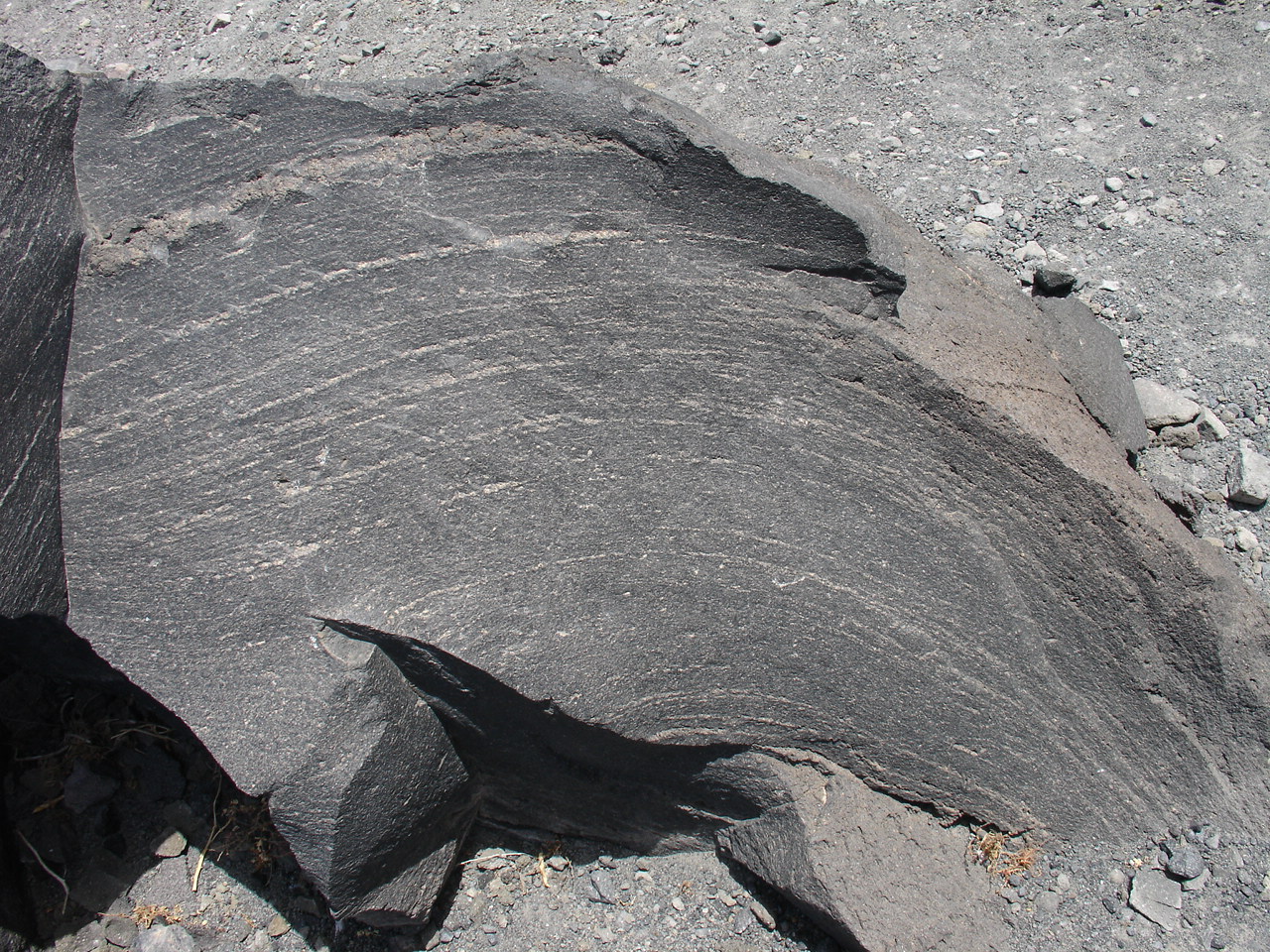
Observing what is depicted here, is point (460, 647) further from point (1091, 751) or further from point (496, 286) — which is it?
point (1091, 751)

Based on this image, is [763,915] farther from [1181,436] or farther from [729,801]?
[1181,436]

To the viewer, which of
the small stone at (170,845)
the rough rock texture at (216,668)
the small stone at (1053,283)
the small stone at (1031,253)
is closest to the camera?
the rough rock texture at (216,668)

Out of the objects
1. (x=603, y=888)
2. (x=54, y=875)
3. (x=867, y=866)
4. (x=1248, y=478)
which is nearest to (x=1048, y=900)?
(x=867, y=866)

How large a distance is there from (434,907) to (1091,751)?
1.46 m

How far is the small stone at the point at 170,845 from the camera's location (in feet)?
7.41

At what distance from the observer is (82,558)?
1868mm

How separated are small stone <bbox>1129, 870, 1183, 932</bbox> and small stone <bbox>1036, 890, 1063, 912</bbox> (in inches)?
5.3

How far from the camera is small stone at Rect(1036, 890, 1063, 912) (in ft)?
6.30

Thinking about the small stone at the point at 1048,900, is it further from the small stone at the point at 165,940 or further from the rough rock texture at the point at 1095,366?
the small stone at the point at 165,940

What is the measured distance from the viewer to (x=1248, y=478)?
2340 millimetres

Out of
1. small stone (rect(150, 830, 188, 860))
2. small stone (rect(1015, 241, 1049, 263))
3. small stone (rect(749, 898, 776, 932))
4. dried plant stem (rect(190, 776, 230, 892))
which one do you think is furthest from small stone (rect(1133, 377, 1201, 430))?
small stone (rect(150, 830, 188, 860))

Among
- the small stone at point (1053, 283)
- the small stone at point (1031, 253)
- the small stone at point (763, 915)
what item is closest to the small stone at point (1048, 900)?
the small stone at point (763, 915)

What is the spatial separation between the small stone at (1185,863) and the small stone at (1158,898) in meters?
0.02

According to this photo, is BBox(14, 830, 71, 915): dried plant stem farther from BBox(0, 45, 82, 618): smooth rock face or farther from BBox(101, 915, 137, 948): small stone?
BBox(0, 45, 82, 618): smooth rock face
